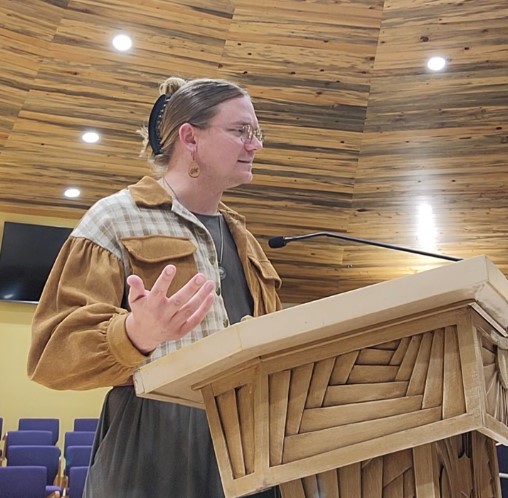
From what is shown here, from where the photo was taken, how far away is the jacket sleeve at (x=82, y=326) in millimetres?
897

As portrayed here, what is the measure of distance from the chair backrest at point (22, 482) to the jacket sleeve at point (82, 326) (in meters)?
3.78

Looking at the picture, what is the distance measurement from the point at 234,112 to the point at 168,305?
0.57m

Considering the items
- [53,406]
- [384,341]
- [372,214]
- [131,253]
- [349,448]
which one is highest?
[372,214]

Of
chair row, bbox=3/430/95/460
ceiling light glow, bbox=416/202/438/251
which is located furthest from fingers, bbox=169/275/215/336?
ceiling light glow, bbox=416/202/438/251

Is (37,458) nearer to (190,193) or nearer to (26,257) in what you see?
(26,257)

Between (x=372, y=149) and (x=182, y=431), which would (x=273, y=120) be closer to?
(x=372, y=149)

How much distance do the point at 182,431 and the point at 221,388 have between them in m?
0.24

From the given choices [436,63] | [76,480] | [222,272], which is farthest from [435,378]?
[436,63]

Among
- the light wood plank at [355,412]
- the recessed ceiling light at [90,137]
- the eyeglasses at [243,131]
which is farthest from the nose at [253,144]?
the recessed ceiling light at [90,137]

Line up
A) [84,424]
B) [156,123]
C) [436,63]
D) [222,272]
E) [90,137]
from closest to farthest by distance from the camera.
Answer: [222,272] → [156,123] → [436,63] → [90,137] → [84,424]

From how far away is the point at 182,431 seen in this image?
1.01 metres

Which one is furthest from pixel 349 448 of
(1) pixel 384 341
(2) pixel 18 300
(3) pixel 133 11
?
(2) pixel 18 300

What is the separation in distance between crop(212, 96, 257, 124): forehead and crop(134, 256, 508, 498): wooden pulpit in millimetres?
574

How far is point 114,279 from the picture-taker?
3.38ft
